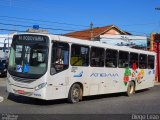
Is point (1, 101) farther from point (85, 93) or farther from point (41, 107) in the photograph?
point (85, 93)

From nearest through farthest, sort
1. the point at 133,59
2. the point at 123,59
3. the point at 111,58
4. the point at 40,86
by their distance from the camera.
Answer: the point at 40,86 → the point at 111,58 → the point at 123,59 → the point at 133,59

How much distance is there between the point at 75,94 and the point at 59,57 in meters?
1.99

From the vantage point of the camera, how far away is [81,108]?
1426cm

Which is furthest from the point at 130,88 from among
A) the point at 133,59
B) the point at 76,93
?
the point at 76,93

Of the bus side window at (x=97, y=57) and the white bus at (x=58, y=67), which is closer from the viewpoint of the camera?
the white bus at (x=58, y=67)

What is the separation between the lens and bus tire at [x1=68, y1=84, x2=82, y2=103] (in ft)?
50.5

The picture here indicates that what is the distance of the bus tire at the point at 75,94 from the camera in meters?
15.4

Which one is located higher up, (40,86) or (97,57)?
(97,57)

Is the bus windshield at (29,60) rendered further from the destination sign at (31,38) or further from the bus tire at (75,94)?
the bus tire at (75,94)

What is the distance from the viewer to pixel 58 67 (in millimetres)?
14578

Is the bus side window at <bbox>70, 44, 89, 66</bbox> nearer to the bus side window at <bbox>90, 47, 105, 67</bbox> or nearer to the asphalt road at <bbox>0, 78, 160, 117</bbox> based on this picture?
the bus side window at <bbox>90, 47, 105, 67</bbox>

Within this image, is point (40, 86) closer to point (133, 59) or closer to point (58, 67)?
point (58, 67)

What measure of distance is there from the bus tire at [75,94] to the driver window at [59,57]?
43.2 inches

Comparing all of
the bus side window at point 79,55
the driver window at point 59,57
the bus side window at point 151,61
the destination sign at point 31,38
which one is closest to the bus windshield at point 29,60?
the destination sign at point 31,38
